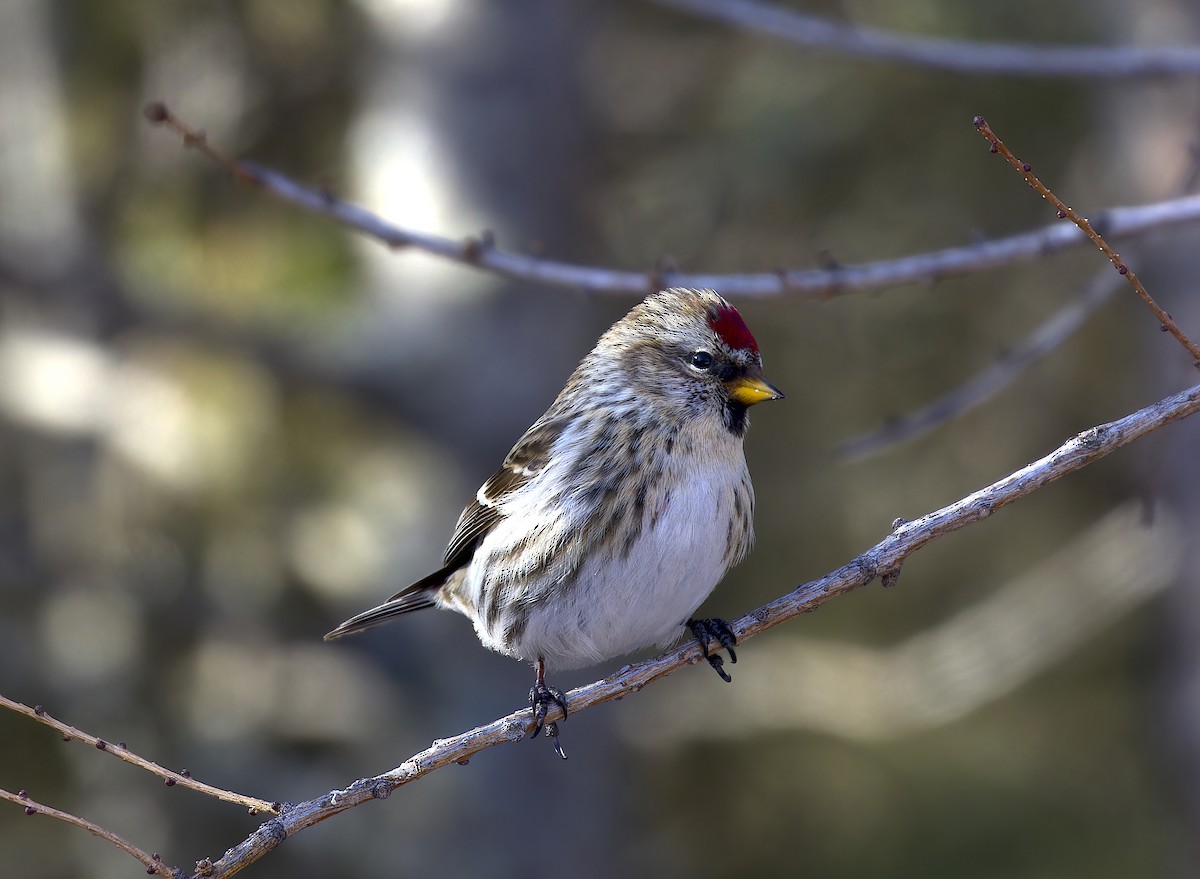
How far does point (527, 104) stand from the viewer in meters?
5.20

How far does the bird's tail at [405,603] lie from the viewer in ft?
11.1

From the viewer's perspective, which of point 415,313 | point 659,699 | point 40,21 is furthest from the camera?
point 659,699

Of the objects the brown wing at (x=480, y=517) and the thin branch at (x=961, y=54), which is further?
the thin branch at (x=961, y=54)

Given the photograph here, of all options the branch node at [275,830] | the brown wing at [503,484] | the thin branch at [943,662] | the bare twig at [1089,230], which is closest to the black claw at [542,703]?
the brown wing at [503,484]

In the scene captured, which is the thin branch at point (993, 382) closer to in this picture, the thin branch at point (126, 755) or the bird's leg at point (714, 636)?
the bird's leg at point (714, 636)

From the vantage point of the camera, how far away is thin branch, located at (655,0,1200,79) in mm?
3531

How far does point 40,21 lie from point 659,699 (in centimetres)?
393

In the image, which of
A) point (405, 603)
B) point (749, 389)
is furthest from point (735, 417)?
point (405, 603)

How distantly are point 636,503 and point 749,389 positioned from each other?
340mm

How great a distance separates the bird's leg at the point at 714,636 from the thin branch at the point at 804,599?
0.19 m

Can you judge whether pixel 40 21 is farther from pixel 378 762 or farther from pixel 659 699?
pixel 659 699

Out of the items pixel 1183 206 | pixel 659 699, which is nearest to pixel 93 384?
pixel 659 699

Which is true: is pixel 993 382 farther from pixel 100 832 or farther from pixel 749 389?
pixel 100 832

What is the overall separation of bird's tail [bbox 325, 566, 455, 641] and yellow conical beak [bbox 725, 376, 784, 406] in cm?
95
